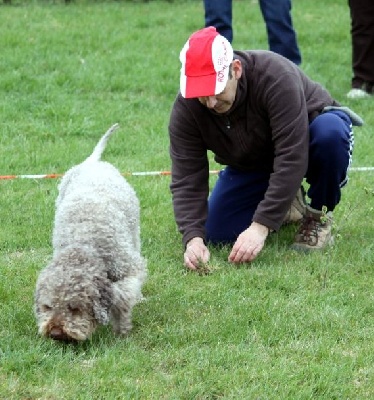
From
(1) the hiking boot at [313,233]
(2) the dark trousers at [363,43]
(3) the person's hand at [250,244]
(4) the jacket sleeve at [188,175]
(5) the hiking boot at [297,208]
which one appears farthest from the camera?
(2) the dark trousers at [363,43]

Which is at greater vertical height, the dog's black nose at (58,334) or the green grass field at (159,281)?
the dog's black nose at (58,334)

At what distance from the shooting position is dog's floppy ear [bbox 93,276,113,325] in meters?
4.13

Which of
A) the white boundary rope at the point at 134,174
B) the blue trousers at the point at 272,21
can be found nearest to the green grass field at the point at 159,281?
the white boundary rope at the point at 134,174

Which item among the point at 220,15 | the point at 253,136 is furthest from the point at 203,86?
the point at 220,15

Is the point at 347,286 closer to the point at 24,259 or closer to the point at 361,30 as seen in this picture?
the point at 24,259

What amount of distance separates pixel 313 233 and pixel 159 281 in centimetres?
107

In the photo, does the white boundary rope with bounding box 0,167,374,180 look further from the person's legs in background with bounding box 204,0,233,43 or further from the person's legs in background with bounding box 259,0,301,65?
the person's legs in background with bounding box 259,0,301,65

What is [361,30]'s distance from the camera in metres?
9.49

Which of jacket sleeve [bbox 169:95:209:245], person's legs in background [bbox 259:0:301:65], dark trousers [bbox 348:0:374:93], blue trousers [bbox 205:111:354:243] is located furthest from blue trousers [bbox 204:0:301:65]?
jacket sleeve [bbox 169:95:209:245]

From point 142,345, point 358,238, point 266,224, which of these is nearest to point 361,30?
point 358,238

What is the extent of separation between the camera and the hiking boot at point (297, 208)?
5.91 metres

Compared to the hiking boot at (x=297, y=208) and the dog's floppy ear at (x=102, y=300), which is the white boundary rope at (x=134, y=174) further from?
the dog's floppy ear at (x=102, y=300)

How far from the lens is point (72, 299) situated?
4055 millimetres

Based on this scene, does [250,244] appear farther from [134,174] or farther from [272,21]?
[272,21]
